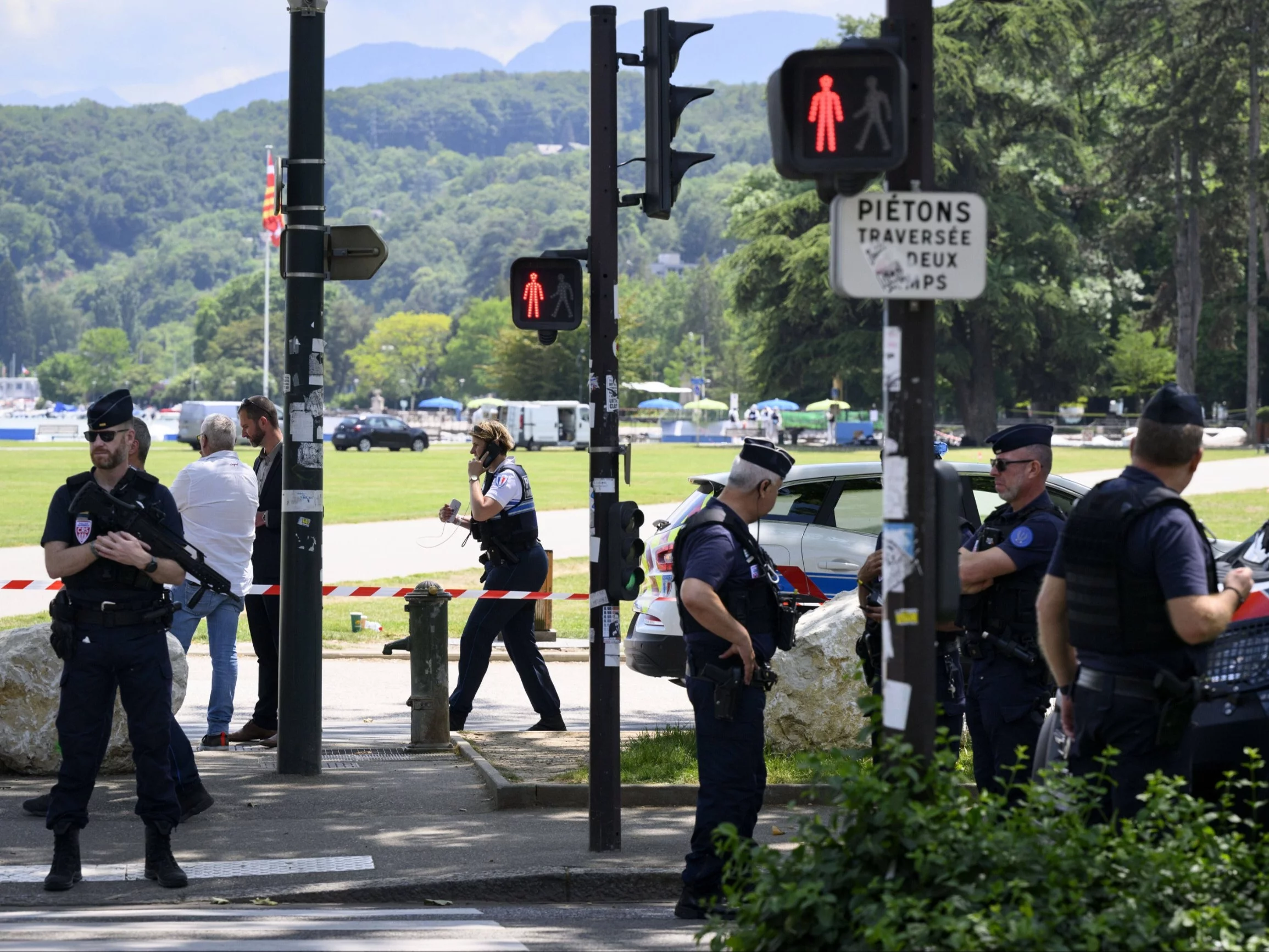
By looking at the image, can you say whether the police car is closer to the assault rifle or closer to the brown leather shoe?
the brown leather shoe

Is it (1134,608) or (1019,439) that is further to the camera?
(1019,439)

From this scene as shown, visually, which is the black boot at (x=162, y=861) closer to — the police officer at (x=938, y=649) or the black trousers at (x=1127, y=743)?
the police officer at (x=938, y=649)

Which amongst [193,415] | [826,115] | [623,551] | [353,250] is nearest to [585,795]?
[623,551]

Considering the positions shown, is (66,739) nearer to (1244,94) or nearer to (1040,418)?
(1244,94)

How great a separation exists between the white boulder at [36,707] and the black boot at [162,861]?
2123 millimetres

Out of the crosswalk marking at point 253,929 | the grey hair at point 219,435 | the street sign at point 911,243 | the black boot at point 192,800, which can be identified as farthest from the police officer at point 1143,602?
the grey hair at point 219,435

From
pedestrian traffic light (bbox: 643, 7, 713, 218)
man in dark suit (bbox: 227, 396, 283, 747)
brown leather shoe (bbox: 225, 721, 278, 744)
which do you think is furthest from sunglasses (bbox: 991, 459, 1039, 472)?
brown leather shoe (bbox: 225, 721, 278, 744)

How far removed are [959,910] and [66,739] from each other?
157 inches

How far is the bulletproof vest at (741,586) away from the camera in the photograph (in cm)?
603

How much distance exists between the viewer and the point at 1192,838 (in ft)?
14.5

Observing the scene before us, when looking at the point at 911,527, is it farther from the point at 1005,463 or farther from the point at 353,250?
the point at 353,250

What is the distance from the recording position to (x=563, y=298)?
24.9 ft

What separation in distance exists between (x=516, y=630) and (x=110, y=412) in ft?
13.8

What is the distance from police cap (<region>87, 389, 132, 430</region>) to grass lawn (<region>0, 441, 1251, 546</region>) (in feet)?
32.3
